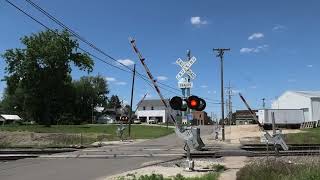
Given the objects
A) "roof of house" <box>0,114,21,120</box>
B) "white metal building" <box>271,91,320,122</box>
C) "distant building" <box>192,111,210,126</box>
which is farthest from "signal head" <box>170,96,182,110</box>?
"roof of house" <box>0,114,21,120</box>

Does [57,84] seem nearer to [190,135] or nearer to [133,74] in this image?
[133,74]

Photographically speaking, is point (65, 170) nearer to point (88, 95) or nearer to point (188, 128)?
point (188, 128)

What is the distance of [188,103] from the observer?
1955 centimetres

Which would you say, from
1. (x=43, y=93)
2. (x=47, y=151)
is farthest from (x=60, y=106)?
(x=47, y=151)

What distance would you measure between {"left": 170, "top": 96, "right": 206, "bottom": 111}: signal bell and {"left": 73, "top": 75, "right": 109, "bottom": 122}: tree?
13367cm

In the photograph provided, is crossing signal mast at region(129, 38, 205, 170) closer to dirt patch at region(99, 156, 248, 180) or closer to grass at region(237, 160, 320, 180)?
dirt patch at region(99, 156, 248, 180)

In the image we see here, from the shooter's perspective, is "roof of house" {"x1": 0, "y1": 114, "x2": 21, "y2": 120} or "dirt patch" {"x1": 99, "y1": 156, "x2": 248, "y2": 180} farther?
"roof of house" {"x1": 0, "y1": 114, "x2": 21, "y2": 120}

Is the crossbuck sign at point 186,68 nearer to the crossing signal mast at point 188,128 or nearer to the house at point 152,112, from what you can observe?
the crossing signal mast at point 188,128

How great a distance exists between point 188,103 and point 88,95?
148844 millimetres

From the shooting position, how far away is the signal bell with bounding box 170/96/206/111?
63.9 ft

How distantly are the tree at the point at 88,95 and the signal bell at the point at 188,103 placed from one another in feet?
439

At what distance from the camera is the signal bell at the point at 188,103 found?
1948cm

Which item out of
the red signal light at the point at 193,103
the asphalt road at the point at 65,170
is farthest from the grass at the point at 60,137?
the red signal light at the point at 193,103

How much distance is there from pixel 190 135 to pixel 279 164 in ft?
16.7
